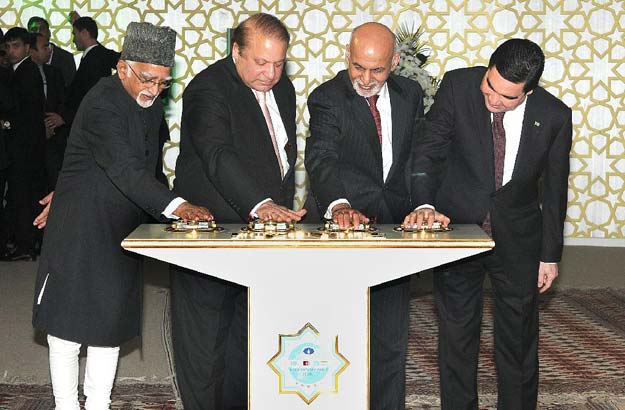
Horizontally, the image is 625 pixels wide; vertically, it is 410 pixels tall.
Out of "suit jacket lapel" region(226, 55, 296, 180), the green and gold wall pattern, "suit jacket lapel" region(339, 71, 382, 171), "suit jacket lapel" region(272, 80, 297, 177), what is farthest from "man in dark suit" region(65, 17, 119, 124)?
"suit jacket lapel" region(339, 71, 382, 171)

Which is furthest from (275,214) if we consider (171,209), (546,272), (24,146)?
(24,146)

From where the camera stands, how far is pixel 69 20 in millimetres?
9883

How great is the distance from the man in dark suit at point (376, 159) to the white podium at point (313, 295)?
0.47m

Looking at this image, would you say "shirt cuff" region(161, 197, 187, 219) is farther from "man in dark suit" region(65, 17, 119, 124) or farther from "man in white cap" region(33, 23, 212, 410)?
"man in dark suit" region(65, 17, 119, 124)

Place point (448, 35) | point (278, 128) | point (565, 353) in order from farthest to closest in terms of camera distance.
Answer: point (448, 35)
point (565, 353)
point (278, 128)

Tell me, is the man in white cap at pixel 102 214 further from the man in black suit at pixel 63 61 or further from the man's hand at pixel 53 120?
the man in black suit at pixel 63 61

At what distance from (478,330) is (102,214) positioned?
1419 millimetres

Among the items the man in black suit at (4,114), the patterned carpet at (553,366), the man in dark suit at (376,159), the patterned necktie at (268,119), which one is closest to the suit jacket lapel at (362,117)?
the man in dark suit at (376,159)

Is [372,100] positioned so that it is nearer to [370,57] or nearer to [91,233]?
[370,57]

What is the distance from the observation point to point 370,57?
13.2ft

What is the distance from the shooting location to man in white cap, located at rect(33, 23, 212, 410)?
152 inches

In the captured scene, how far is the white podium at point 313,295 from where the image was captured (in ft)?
11.9

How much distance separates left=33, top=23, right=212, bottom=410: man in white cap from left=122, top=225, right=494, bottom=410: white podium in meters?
0.26

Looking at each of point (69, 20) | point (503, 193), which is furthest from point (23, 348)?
point (69, 20)
